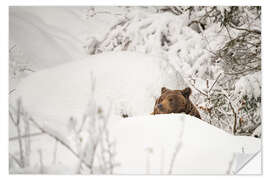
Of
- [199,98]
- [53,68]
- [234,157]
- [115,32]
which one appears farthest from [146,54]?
[234,157]

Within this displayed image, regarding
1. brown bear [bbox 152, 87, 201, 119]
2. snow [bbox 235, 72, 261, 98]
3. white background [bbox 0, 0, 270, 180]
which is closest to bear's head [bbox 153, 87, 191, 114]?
brown bear [bbox 152, 87, 201, 119]

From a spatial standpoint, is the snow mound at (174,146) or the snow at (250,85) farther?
the snow at (250,85)

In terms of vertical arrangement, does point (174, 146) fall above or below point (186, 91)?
below

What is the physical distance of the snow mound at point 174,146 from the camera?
1.61m

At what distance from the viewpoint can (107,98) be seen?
170 centimetres

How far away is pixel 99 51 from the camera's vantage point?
177cm

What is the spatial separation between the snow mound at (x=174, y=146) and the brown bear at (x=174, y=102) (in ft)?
0.12

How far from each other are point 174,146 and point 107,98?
469 mm

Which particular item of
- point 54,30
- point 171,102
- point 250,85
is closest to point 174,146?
point 171,102
